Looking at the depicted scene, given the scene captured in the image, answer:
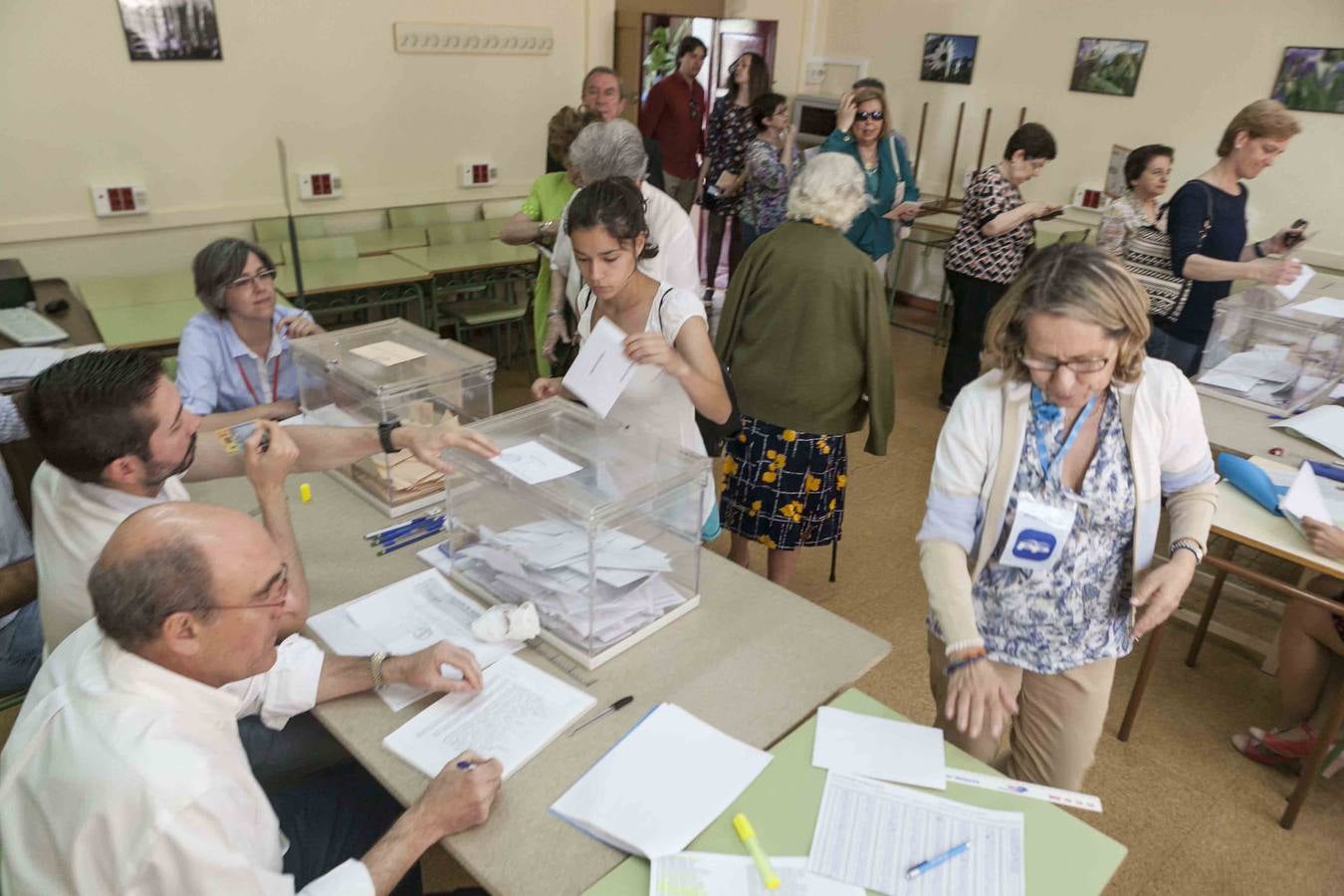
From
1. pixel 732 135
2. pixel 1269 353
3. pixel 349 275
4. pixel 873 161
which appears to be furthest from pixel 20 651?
pixel 732 135

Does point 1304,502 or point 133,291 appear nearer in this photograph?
point 1304,502

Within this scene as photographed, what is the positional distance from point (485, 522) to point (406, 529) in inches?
13.2

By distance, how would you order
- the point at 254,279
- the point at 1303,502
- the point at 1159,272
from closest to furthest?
1. the point at 1303,502
2. the point at 254,279
3. the point at 1159,272

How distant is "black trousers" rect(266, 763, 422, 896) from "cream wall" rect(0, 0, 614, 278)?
381cm

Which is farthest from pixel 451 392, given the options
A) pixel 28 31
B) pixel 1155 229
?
pixel 28 31

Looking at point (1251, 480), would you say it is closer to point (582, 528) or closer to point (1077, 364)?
point (1077, 364)

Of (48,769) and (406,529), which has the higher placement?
(48,769)

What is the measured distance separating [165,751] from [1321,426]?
11.1ft

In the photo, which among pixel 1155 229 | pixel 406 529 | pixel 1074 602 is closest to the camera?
pixel 1074 602

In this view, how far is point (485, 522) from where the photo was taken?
1900 mm

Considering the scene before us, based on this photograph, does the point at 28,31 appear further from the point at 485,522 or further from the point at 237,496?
the point at 485,522

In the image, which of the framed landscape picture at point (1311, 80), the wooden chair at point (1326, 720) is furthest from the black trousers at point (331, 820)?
the framed landscape picture at point (1311, 80)

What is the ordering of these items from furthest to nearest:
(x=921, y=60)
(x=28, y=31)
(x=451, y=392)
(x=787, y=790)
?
(x=921, y=60) < (x=28, y=31) < (x=451, y=392) < (x=787, y=790)

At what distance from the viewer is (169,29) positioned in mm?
4273
